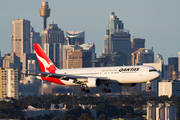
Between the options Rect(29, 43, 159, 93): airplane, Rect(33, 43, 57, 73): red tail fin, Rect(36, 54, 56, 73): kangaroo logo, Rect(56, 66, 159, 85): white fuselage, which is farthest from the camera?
Rect(33, 43, 57, 73): red tail fin

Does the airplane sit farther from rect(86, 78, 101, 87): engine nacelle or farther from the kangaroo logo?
the kangaroo logo

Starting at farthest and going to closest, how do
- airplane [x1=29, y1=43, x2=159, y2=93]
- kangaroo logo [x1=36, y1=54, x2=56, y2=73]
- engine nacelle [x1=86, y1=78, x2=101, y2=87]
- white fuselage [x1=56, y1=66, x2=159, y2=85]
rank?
1. kangaroo logo [x1=36, y1=54, x2=56, y2=73]
2. engine nacelle [x1=86, y1=78, x2=101, y2=87]
3. airplane [x1=29, y1=43, x2=159, y2=93]
4. white fuselage [x1=56, y1=66, x2=159, y2=85]

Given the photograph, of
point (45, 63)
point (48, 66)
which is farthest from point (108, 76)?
point (45, 63)

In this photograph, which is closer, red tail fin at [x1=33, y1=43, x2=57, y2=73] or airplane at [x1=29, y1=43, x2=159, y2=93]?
airplane at [x1=29, y1=43, x2=159, y2=93]

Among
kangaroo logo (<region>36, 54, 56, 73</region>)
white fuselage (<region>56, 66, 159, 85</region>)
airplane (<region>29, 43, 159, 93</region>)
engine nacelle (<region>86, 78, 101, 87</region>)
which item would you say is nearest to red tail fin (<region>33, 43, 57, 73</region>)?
kangaroo logo (<region>36, 54, 56, 73</region>)

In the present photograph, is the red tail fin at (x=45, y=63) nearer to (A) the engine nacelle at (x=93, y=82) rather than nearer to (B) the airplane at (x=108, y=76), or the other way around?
(B) the airplane at (x=108, y=76)

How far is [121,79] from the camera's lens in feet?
391

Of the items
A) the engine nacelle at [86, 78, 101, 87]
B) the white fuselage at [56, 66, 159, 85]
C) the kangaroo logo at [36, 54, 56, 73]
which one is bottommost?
the engine nacelle at [86, 78, 101, 87]

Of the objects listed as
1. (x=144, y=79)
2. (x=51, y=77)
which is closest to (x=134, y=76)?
(x=144, y=79)

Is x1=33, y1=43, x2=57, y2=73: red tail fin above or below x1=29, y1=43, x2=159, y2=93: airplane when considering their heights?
above

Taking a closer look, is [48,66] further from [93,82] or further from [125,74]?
[125,74]

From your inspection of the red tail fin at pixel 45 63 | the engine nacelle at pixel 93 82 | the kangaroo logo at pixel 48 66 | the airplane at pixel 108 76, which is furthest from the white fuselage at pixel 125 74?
the red tail fin at pixel 45 63

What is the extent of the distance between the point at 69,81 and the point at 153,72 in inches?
926

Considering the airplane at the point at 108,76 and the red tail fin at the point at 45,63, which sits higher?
the red tail fin at the point at 45,63
